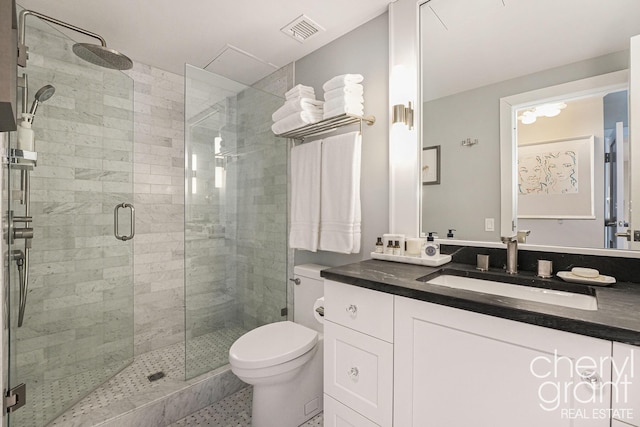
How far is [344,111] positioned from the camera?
1691mm

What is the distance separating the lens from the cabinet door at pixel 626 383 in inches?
24.8

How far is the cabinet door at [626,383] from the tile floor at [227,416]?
143cm

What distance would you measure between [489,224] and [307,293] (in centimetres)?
119

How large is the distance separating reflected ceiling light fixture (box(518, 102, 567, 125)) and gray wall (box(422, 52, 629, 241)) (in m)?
0.09

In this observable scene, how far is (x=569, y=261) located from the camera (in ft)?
3.82

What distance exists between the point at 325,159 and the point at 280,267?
36.8 inches

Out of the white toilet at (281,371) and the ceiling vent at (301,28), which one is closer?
the white toilet at (281,371)

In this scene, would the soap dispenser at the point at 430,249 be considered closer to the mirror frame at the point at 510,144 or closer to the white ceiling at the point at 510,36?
the mirror frame at the point at 510,144

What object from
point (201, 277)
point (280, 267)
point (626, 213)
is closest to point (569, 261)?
point (626, 213)

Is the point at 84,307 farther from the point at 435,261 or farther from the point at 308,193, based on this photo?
the point at 435,261

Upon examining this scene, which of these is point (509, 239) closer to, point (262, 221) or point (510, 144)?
point (510, 144)

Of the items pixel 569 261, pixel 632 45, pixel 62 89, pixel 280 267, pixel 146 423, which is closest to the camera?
pixel 632 45

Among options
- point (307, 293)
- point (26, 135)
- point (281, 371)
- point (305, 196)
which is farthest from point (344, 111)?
point (26, 135)

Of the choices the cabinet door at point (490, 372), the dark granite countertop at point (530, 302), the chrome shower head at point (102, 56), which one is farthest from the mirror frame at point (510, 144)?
the chrome shower head at point (102, 56)
